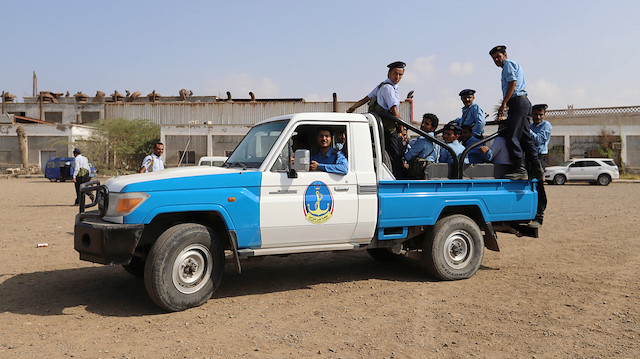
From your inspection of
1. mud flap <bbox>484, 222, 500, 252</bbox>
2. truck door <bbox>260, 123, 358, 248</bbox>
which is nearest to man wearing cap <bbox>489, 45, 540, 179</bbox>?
mud flap <bbox>484, 222, 500, 252</bbox>

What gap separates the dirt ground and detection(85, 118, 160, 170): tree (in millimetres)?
34023

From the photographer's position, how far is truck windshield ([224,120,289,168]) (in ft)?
19.2

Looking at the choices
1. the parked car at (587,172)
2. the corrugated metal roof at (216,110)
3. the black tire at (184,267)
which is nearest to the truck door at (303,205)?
the black tire at (184,267)

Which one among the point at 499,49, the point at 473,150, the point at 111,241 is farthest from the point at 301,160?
the point at 499,49

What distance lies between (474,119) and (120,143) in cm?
3819

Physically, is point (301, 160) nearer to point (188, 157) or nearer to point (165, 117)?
point (188, 157)

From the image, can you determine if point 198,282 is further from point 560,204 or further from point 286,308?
point 560,204

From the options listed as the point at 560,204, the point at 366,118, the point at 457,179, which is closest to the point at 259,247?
the point at 366,118

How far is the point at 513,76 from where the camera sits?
6992mm

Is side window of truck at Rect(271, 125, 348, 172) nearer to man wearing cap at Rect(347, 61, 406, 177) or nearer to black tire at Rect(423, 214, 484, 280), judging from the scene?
man wearing cap at Rect(347, 61, 406, 177)

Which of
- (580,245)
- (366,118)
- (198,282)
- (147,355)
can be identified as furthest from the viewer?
(580,245)

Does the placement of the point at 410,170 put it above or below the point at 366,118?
below

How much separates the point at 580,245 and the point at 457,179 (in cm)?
386

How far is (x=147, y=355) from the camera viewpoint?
4.13 m
